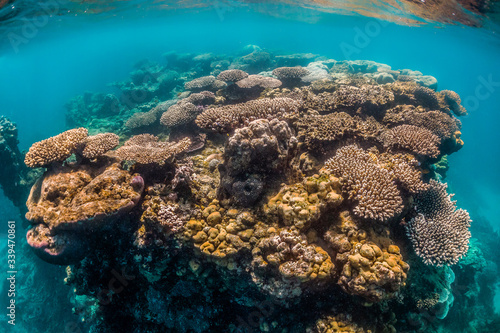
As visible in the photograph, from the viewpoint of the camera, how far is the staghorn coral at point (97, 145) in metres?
6.01

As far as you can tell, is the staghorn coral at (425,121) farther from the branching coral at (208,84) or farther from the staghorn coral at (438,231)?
the branching coral at (208,84)

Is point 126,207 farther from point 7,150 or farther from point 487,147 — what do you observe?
point 487,147

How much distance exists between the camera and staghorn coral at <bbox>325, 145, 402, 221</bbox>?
14.9 ft

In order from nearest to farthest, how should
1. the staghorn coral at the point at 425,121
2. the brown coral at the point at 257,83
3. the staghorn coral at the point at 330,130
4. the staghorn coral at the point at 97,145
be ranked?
the staghorn coral at the point at 97,145 < the staghorn coral at the point at 330,130 < the staghorn coral at the point at 425,121 < the brown coral at the point at 257,83

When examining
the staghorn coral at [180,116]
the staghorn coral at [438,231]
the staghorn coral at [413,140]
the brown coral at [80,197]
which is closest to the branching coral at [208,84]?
the staghorn coral at [180,116]

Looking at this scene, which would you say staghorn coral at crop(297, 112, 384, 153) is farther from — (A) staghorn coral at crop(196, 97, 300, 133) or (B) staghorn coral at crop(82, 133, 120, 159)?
(B) staghorn coral at crop(82, 133, 120, 159)

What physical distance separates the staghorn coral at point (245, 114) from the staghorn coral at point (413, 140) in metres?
2.75

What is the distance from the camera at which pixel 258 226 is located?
4.66 m

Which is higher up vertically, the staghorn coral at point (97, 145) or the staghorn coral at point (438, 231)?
the staghorn coral at point (97, 145)

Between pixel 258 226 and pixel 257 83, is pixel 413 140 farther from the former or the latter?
pixel 257 83

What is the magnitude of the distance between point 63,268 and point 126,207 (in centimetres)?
1307

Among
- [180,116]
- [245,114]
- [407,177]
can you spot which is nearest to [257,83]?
[180,116]

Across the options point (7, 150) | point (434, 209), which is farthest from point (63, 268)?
point (434, 209)

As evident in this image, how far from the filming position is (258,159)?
16.4 ft
